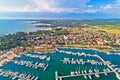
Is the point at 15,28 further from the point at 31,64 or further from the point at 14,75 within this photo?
the point at 14,75

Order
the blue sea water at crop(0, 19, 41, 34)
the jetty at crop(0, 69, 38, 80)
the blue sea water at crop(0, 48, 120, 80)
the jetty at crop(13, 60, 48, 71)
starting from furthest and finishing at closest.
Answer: the blue sea water at crop(0, 19, 41, 34), the jetty at crop(13, 60, 48, 71), the blue sea water at crop(0, 48, 120, 80), the jetty at crop(0, 69, 38, 80)

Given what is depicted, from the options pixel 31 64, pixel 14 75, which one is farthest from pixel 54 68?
pixel 14 75

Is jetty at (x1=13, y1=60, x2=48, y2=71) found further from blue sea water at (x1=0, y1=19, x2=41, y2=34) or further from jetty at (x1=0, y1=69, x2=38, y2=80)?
blue sea water at (x1=0, y1=19, x2=41, y2=34)

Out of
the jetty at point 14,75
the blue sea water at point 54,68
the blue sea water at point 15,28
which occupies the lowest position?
the blue sea water at point 15,28

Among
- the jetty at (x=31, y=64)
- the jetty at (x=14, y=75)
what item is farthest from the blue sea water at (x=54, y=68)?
the jetty at (x=14, y=75)

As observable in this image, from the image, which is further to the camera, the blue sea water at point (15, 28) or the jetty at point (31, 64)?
the blue sea water at point (15, 28)

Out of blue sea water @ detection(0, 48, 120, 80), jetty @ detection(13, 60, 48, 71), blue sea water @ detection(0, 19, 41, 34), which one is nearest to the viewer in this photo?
blue sea water @ detection(0, 48, 120, 80)

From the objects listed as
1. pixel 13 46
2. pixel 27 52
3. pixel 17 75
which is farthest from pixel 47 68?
pixel 13 46

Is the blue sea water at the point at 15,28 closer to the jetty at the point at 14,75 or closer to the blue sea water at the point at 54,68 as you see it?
the blue sea water at the point at 54,68

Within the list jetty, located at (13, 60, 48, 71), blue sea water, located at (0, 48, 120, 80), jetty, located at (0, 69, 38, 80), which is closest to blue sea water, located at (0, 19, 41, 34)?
jetty, located at (13, 60, 48, 71)

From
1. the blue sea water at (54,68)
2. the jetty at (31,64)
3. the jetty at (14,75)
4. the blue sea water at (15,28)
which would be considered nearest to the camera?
the jetty at (14,75)

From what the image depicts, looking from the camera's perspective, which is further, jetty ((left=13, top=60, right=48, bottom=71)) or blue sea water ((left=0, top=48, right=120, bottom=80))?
jetty ((left=13, top=60, right=48, bottom=71))

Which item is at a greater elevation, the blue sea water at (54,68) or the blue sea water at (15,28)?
the blue sea water at (54,68)
